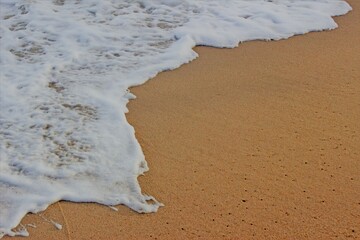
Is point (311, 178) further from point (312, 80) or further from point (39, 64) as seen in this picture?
point (39, 64)

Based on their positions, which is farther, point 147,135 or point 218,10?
point 218,10

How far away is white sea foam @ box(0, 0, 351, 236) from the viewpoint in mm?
2799

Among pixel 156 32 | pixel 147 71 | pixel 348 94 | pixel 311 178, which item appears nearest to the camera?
pixel 311 178

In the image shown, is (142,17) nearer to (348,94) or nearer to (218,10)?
(218,10)

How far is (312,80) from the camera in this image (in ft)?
12.3

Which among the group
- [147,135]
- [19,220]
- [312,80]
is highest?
[312,80]

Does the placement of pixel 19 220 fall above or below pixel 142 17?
below

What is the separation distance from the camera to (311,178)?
9.09ft

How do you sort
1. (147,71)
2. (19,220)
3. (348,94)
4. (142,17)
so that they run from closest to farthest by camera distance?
(19,220) < (348,94) < (147,71) < (142,17)

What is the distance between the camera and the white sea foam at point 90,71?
2.80 metres

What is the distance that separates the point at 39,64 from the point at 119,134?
1.32 metres

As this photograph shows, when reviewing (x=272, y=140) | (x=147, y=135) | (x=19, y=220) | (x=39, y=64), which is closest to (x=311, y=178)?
(x=272, y=140)

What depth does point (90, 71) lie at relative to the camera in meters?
4.08

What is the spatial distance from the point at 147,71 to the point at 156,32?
2.88 feet
